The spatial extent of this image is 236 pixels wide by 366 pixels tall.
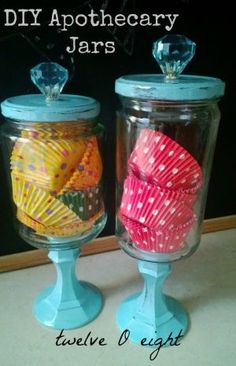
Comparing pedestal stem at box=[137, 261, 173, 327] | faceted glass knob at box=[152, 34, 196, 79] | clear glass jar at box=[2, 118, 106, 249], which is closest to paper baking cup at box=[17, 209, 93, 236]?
clear glass jar at box=[2, 118, 106, 249]

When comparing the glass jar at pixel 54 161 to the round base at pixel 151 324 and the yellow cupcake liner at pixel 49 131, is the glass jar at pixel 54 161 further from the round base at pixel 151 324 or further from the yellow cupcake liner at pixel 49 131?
the round base at pixel 151 324

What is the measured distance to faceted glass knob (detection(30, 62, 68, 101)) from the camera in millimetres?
461

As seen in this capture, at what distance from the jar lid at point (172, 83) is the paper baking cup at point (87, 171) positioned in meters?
0.08

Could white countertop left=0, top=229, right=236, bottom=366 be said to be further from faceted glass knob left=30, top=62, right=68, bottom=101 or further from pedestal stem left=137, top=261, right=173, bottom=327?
faceted glass knob left=30, top=62, right=68, bottom=101

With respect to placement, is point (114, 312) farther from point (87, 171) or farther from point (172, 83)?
point (172, 83)

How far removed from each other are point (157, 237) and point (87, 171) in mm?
123

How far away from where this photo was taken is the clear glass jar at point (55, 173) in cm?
44

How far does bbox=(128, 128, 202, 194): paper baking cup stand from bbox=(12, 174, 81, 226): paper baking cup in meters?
0.11

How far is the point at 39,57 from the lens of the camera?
56 cm

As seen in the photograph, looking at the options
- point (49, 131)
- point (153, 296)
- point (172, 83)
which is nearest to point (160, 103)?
point (172, 83)

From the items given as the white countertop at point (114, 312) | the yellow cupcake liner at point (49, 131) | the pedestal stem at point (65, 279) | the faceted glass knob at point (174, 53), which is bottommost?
the white countertop at point (114, 312)

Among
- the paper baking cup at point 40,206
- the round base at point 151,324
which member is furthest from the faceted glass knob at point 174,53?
the round base at point 151,324

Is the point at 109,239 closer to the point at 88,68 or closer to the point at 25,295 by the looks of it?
the point at 25,295

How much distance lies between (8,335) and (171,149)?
0.36m
